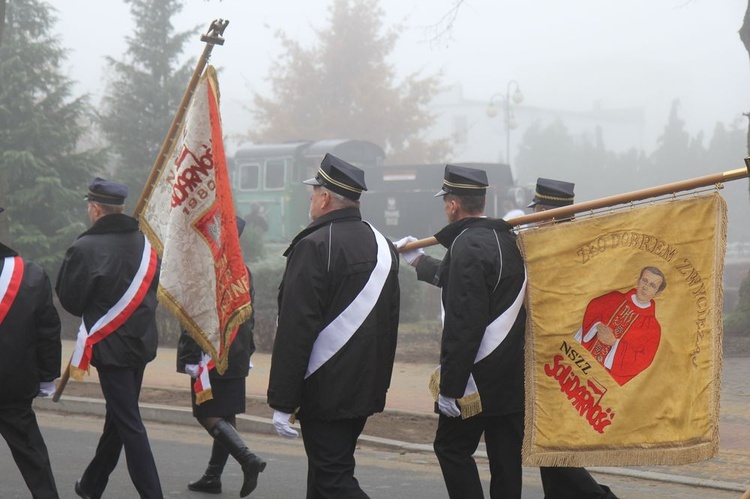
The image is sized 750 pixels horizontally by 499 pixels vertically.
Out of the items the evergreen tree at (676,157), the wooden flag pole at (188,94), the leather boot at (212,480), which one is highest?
the evergreen tree at (676,157)

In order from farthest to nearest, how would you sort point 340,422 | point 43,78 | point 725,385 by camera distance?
point 43,78
point 725,385
point 340,422

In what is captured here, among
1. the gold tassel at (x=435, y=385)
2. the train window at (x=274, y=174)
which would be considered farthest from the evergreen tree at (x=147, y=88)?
the gold tassel at (x=435, y=385)

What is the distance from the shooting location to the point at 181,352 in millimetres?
6645

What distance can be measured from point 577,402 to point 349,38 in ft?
163

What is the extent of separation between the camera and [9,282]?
532 centimetres

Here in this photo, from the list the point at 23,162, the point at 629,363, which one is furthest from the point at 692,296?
the point at 23,162

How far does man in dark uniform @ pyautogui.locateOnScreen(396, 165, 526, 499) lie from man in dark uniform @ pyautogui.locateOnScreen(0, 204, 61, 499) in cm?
202

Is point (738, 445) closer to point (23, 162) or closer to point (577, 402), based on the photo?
point (577, 402)

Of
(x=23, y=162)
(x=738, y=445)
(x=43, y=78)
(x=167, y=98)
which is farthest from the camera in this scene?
(x=167, y=98)

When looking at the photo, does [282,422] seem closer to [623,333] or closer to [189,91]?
[623,333]

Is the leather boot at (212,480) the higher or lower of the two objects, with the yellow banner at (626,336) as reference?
lower

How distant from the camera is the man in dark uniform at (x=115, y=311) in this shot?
5816mm

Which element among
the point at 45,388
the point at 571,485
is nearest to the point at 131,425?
the point at 45,388

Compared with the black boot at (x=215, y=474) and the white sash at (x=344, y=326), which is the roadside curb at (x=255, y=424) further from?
Answer: the white sash at (x=344, y=326)
